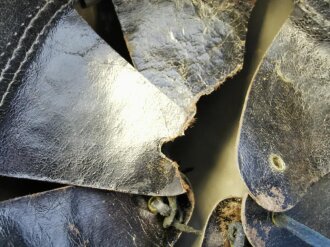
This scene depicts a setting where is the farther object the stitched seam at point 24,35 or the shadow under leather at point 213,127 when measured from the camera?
the shadow under leather at point 213,127

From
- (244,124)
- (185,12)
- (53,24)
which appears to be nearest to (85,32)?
(53,24)

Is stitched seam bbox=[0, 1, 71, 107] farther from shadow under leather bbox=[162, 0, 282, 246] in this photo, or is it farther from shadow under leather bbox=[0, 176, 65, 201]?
shadow under leather bbox=[162, 0, 282, 246]

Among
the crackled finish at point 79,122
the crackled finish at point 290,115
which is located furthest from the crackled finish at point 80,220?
the crackled finish at point 290,115

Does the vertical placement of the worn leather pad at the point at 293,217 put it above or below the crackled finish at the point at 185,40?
below

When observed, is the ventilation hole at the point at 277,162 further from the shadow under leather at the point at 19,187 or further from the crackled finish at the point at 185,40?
the shadow under leather at the point at 19,187

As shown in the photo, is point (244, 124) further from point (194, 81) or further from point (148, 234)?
point (148, 234)
